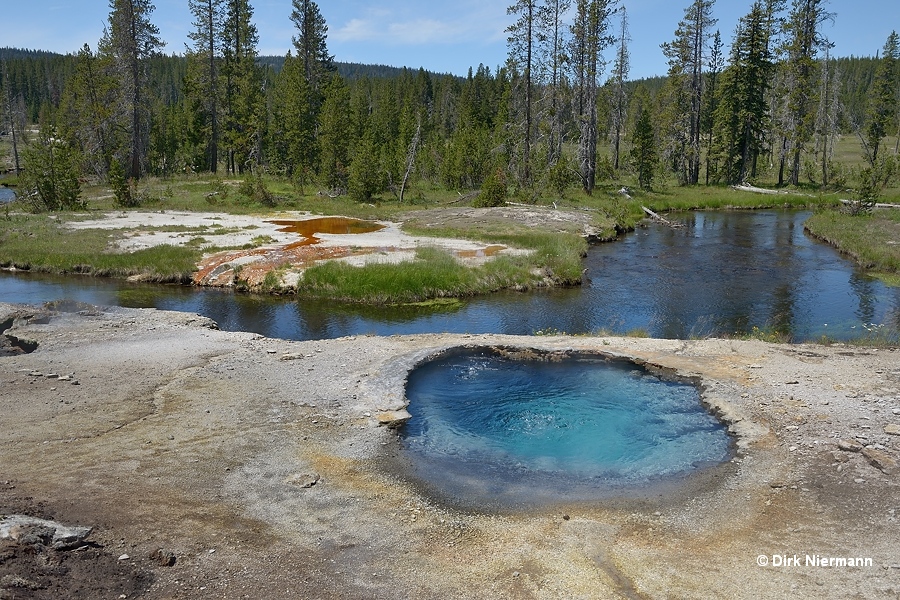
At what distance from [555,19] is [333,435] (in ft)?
145

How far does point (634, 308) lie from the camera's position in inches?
840

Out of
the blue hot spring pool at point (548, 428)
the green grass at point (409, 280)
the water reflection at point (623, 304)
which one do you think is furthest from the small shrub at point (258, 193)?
the blue hot spring pool at point (548, 428)

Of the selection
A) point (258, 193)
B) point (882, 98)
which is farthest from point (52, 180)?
point (882, 98)

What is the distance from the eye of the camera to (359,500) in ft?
28.1

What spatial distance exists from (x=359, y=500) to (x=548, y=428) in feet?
14.2

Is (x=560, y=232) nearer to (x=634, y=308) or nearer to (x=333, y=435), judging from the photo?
(x=634, y=308)

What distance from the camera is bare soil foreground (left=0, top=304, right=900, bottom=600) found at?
21.9 ft

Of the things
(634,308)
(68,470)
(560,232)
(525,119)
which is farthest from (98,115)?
(68,470)

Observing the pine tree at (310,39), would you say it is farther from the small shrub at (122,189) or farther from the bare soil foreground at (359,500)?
the bare soil foreground at (359,500)

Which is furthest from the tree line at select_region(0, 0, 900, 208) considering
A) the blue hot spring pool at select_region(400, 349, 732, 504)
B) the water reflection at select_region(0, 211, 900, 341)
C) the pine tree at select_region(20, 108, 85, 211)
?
the blue hot spring pool at select_region(400, 349, 732, 504)

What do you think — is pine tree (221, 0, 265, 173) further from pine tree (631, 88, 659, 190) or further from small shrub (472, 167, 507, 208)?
pine tree (631, 88, 659, 190)

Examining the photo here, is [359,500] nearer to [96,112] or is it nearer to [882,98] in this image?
[96,112]

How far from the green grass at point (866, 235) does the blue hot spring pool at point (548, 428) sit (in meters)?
18.4

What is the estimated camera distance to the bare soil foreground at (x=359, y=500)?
6.66m
